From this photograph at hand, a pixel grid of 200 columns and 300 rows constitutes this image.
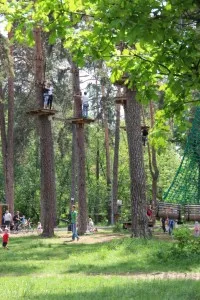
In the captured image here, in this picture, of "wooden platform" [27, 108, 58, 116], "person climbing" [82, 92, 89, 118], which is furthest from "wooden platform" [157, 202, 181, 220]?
"person climbing" [82, 92, 89, 118]

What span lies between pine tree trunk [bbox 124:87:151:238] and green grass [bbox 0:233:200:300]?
5.25ft

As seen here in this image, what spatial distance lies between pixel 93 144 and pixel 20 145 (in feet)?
68.3

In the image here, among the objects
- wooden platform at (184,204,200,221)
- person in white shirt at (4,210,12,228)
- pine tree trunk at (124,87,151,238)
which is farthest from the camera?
person in white shirt at (4,210,12,228)

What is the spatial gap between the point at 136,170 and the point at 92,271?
6980 millimetres

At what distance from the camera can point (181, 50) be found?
5.74 meters

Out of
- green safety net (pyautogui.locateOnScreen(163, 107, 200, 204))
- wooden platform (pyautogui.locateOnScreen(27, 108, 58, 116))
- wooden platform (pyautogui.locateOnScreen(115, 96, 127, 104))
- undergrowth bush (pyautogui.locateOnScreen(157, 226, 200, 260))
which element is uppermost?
wooden platform (pyautogui.locateOnScreen(27, 108, 58, 116))

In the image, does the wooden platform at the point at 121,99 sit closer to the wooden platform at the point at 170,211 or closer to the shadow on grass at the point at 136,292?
the wooden platform at the point at 170,211

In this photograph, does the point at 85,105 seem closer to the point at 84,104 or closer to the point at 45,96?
the point at 84,104

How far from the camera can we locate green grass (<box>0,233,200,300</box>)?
25.9 feet

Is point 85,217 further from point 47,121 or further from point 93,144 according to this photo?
point 93,144

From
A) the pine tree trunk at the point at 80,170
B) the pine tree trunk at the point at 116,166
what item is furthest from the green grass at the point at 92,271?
the pine tree trunk at the point at 116,166

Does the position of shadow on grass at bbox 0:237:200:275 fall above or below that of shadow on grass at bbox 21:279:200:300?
above

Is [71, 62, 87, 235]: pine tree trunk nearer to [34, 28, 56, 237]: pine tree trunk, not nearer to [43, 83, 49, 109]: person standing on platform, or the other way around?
[34, 28, 56, 237]: pine tree trunk

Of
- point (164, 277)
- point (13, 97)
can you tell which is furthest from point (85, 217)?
point (164, 277)
